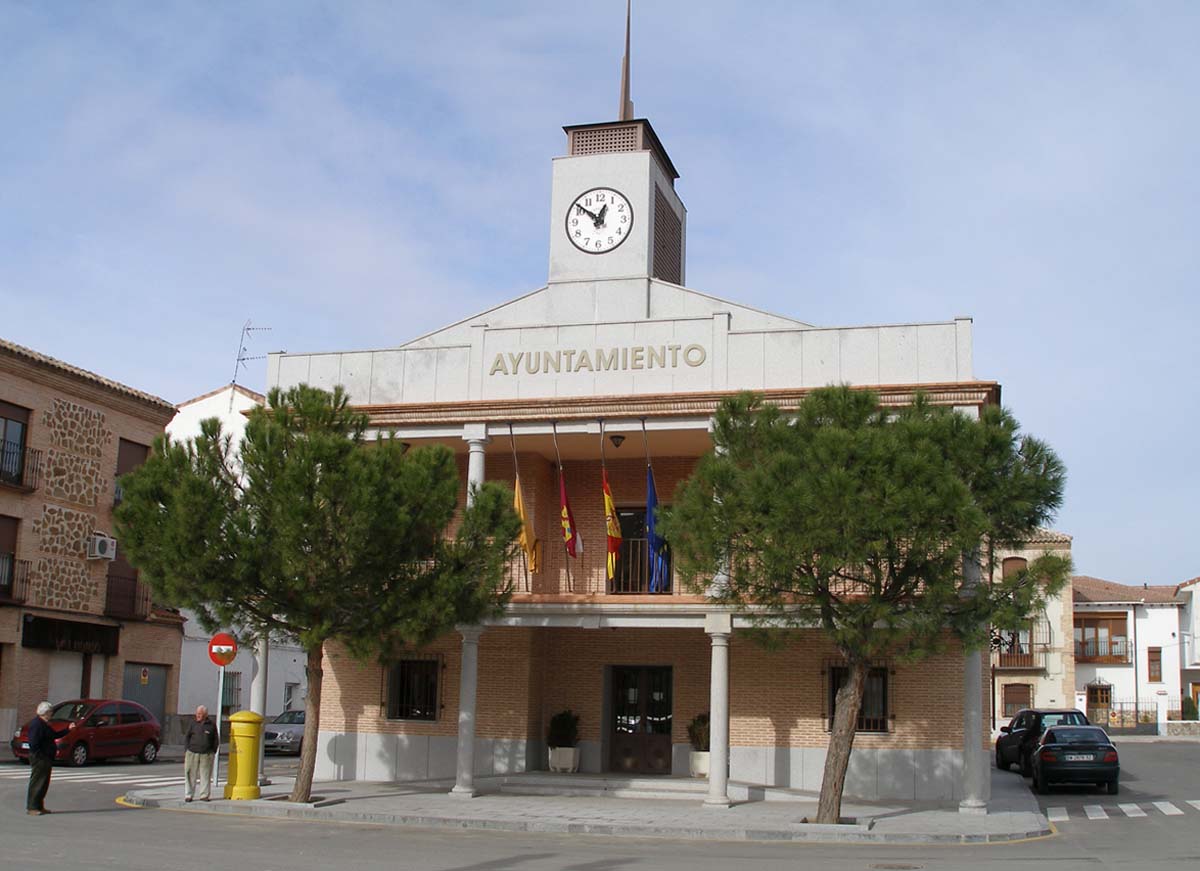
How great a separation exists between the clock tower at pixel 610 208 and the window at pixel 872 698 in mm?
7695

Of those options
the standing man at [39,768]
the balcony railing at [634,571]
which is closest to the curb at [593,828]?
the standing man at [39,768]

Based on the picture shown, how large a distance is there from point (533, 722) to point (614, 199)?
980cm

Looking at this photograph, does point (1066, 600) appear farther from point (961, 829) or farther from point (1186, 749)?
point (961, 829)

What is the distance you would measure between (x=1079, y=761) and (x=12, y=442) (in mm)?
24257

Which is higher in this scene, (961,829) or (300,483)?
(300,483)

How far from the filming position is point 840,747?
17312 mm

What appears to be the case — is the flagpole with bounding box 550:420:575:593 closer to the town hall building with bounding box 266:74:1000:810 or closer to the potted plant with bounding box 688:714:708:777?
the town hall building with bounding box 266:74:1000:810

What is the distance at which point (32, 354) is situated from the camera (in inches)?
1195

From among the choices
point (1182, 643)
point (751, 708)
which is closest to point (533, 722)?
point (751, 708)

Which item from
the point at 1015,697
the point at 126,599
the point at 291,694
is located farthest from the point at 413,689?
the point at 1015,697

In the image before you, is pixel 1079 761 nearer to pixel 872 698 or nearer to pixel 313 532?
pixel 872 698

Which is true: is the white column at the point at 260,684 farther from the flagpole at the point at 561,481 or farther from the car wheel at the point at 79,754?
the car wheel at the point at 79,754

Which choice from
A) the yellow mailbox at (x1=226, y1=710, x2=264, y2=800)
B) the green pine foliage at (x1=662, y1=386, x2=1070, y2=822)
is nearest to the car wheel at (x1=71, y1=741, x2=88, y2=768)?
the yellow mailbox at (x1=226, y1=710, x2=264, y2=800)

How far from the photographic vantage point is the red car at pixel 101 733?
2594cm
